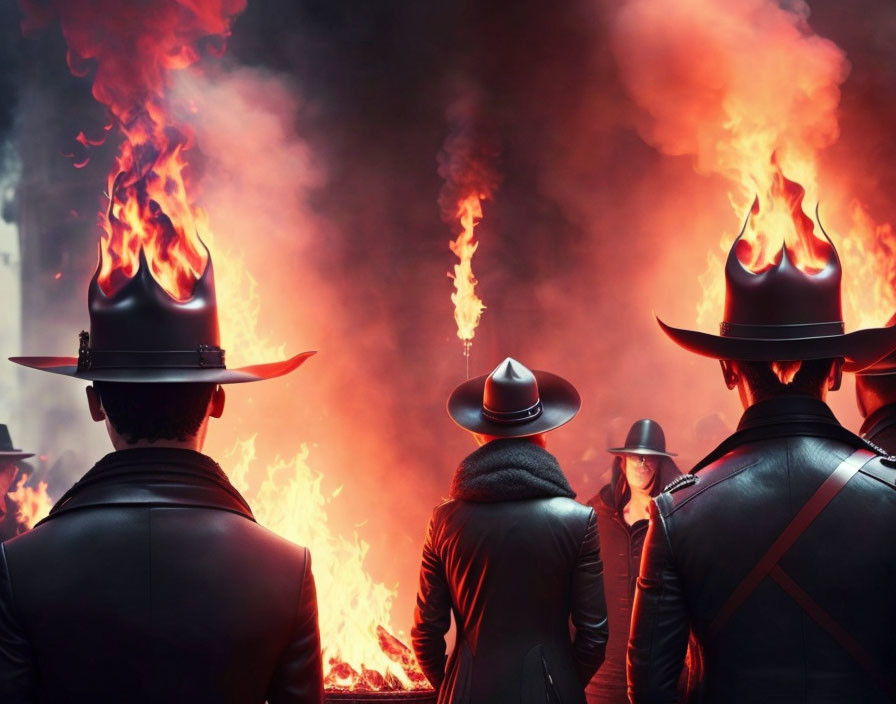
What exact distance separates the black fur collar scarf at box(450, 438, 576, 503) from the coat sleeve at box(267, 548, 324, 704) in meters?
1.02

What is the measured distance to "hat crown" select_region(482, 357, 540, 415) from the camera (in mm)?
3338

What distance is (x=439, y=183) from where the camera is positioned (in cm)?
957

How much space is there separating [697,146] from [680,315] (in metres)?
1.66

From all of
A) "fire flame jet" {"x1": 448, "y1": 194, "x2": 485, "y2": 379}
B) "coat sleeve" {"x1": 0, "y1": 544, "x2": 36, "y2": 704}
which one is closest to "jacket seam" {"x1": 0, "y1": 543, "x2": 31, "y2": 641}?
"coat sleeve" {"x1": 0, "y1": 544, "x2": 36, "y2": 704}

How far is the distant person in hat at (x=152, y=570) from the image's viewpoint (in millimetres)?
1990

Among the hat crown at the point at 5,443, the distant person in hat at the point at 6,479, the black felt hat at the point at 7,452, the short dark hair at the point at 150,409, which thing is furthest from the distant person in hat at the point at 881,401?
the hat crown at the point at 5,443

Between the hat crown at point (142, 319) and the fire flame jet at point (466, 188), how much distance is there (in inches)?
281

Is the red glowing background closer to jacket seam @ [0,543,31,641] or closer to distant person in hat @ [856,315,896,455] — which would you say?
distant person in hat @ [856,315,896,455]

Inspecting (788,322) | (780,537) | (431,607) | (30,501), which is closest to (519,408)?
(431,607)

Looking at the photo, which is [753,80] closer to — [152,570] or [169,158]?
[169,158]


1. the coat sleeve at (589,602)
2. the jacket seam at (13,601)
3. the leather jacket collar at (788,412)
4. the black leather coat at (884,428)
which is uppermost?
the leather jacket collar at (788,412)

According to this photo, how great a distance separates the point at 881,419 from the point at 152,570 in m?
2.63

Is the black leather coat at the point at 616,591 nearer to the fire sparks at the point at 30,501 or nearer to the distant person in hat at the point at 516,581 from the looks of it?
the distant person in hat at the point at 516,581

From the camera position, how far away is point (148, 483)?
2119 millimetres
